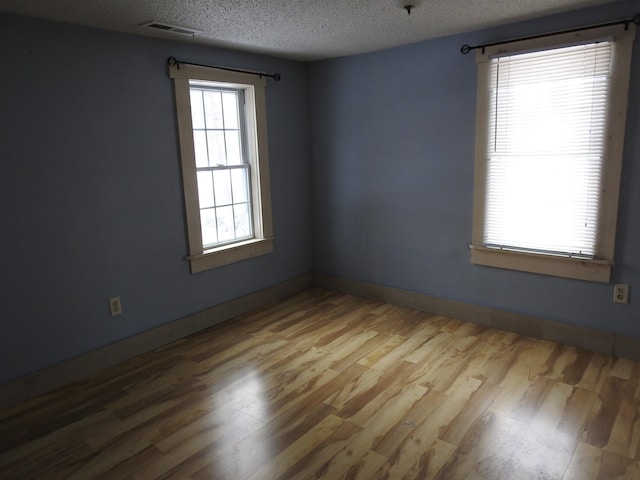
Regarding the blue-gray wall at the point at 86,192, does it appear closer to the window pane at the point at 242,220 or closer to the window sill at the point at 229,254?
A: the window sill at the point at 229,254

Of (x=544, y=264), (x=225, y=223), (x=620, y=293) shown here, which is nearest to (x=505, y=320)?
(x=544, y=264)

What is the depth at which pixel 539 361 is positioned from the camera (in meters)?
3.07

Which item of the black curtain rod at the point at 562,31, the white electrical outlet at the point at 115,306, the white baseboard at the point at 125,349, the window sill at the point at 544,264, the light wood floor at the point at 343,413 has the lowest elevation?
the light wood floor at the point at 343,413

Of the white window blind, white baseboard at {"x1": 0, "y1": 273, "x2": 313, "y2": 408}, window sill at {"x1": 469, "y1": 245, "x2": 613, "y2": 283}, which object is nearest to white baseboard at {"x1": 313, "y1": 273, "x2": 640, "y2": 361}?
window sill at {"x1": 469, "y1": 245, "x2": 613, "y2": 283}

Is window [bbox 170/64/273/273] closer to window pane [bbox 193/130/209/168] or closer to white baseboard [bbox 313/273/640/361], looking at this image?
window pane [bbox 193/130/209/168]

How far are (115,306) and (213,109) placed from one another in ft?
5.83

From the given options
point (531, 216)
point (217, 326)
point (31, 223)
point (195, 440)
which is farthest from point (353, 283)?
point (31, 223)

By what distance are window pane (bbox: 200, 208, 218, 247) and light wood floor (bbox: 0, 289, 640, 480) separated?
83 cm

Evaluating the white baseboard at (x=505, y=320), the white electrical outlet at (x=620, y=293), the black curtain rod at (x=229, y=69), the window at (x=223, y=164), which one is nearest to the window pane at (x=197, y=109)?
the window at (x=223, y=164)

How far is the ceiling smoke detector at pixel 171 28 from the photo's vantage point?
2.87 meters

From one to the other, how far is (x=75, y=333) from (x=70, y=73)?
1.68 metres

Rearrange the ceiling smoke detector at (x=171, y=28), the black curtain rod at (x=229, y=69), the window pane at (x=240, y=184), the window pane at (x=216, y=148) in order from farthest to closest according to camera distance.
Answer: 1. the window pane at (x=240, y=184)
2. the window pane at (x=216, y=148)
3. the black curtain rod at (x=229, y=69)
4. the ceiling smoke detector at (x=171, y=28)

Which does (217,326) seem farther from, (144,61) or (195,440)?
(144,61)

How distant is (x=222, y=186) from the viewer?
3922 millimetres
